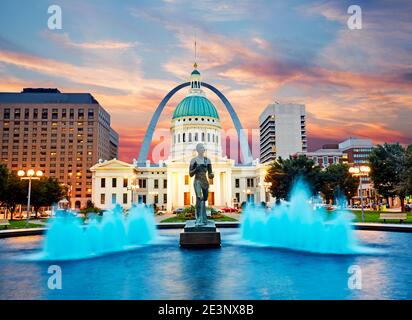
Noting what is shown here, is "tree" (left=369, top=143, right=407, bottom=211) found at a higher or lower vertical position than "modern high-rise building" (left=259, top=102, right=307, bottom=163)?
lower

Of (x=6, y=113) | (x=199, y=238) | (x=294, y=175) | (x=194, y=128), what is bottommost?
(x=199, y=238)

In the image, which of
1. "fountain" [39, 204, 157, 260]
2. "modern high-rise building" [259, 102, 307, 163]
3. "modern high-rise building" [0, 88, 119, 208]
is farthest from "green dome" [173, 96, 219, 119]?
"fountain" [39, 204, 157, 260]

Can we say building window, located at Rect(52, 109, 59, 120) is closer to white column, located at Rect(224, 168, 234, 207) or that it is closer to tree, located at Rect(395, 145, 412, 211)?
white column, located at Rect(224, 168, 234, 207)

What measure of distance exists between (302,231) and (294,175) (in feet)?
130

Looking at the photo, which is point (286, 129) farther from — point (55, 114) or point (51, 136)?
point (51, 136)

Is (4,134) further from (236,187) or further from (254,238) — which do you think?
(254,238)

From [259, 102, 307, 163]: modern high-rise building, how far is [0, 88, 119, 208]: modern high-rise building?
71469 millimetres

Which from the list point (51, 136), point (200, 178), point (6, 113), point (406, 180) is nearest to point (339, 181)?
point (406, 180)

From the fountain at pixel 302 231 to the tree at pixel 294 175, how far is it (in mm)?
34582

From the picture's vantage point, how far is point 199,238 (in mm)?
16219

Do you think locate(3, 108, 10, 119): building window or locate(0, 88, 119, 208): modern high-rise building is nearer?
locate(0, 88, 119, 208): modern high-rise building

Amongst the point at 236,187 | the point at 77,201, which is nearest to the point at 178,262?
the point at 236,187

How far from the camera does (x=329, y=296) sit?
8.25 m

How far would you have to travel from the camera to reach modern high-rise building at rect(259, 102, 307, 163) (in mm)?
140125
